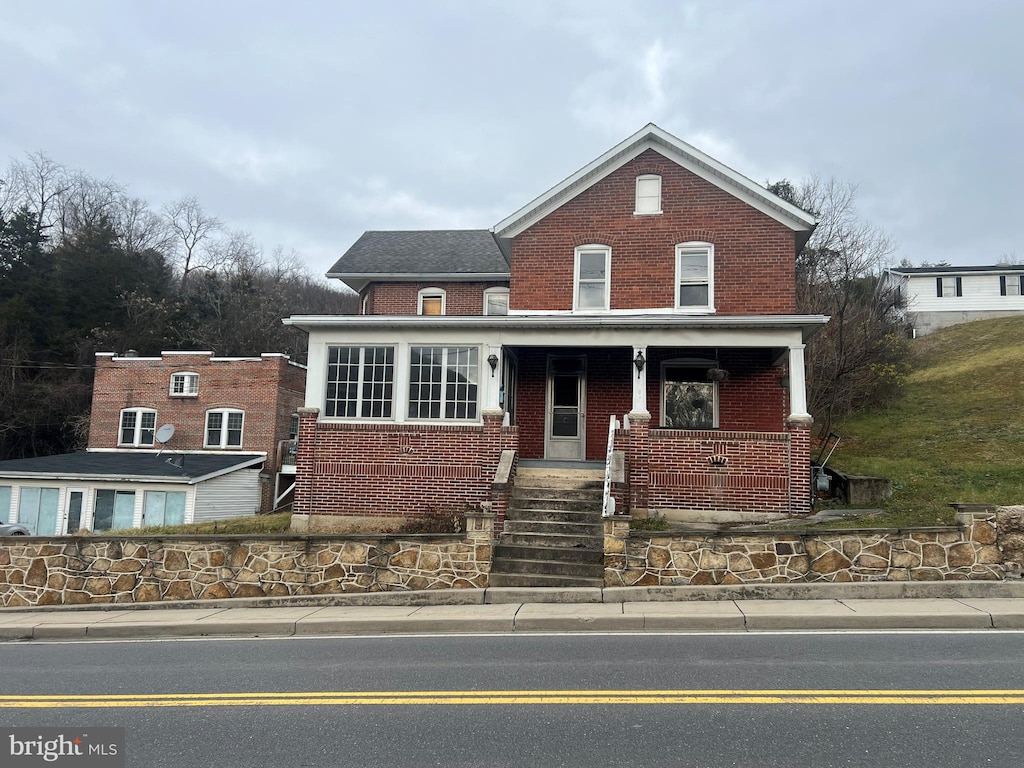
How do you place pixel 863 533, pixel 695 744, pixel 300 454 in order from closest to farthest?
pixel 695 744, pixel 863 533, pixel 300 454

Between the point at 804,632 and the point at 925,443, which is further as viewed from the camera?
the point at 925,443

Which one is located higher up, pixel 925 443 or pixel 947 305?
pixel 947 305

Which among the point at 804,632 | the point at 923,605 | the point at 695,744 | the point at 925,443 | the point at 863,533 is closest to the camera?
the point at 695,744

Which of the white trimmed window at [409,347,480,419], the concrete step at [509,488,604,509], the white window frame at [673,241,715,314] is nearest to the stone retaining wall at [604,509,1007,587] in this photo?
the concrete step at [509,488,604,509]

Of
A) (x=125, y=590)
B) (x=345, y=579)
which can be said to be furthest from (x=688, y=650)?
(x=125, y=590)

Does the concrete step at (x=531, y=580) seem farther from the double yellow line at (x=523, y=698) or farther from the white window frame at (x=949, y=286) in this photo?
the white window frame at (x=949, y=286)

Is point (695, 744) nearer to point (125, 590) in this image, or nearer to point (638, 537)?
point (638, 537)

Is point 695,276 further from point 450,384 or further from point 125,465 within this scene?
point 125,465

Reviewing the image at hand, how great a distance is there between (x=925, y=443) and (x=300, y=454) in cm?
1881

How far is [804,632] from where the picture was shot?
25.0 ft

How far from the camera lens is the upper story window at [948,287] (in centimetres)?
3956

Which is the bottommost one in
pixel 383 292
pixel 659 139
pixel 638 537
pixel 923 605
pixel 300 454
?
pixel 923 605

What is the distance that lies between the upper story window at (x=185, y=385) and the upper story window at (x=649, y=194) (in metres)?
21.5

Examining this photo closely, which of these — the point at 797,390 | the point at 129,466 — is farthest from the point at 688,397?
the point at 129,466
